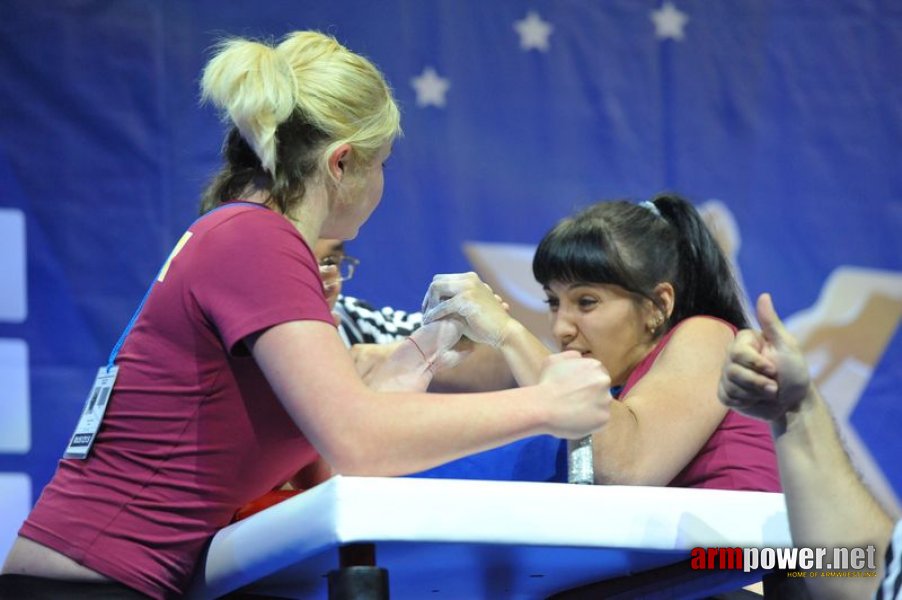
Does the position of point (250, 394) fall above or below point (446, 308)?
below

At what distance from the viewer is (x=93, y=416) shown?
1445 millimetres

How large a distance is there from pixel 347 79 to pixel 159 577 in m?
0.66

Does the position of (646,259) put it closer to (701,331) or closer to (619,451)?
(701,331)

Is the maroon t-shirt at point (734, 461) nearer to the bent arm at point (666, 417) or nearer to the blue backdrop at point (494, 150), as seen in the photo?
the bent arm at point (666, 417)

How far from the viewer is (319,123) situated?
5.07ft

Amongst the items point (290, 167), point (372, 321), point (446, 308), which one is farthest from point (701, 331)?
point (372, 321)

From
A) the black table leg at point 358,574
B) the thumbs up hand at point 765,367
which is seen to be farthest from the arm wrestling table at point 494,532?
the thumbs up hand at point 765,367

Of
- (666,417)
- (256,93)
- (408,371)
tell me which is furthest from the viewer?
(408,371)

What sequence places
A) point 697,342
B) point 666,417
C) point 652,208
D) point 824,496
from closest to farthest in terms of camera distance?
point 824,496
point 666,417
point 697,342
point 652,208

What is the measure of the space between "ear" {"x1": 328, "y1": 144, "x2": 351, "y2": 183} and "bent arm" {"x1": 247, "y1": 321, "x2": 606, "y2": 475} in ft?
1.08

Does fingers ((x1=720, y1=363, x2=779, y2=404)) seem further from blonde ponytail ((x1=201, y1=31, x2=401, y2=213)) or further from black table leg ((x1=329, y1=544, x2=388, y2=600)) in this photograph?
blonde ponytail ((x1=201, y1=31, x2=401, y2=213))

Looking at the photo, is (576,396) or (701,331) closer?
(576,396)

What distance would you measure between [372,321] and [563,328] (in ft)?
2.87

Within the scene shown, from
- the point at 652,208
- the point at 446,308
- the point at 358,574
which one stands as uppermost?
the point at 652,208
